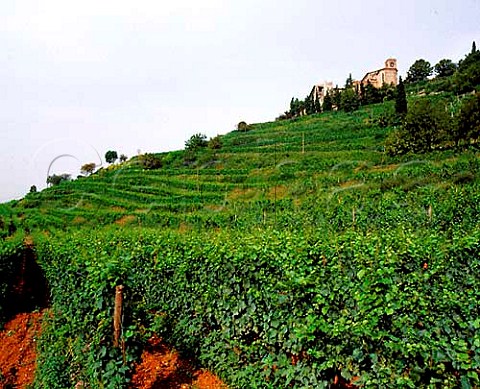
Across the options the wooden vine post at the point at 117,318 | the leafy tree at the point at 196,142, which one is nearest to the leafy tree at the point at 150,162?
the leafy tree at the point at 196,142

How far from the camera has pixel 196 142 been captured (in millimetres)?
71438

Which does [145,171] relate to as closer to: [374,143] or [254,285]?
[374,143]

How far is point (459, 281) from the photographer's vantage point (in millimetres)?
4852

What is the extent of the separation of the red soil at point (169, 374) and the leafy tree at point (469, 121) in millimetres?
37935

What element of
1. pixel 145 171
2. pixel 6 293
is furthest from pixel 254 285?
pixel 145 171

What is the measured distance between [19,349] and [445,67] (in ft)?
351

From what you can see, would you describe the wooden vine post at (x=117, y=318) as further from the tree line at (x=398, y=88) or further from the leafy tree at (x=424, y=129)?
the tree line at (x=398, y=88)

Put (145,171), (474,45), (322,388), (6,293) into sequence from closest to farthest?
(322,388), (6,293), (145,171), (474,45)

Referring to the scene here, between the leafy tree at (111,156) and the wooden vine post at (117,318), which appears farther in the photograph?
the leafy tree at (111,156)

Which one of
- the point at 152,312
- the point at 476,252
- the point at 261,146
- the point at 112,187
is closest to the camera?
the point at 476,252

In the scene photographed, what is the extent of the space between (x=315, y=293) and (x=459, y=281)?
1791 mm

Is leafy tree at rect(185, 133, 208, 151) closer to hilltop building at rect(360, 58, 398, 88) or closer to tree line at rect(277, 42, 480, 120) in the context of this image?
tree line at rect(277, 42, 480, 120)

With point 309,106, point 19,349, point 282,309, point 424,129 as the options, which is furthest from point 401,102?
point 282,309

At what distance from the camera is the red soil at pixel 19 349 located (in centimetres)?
739
